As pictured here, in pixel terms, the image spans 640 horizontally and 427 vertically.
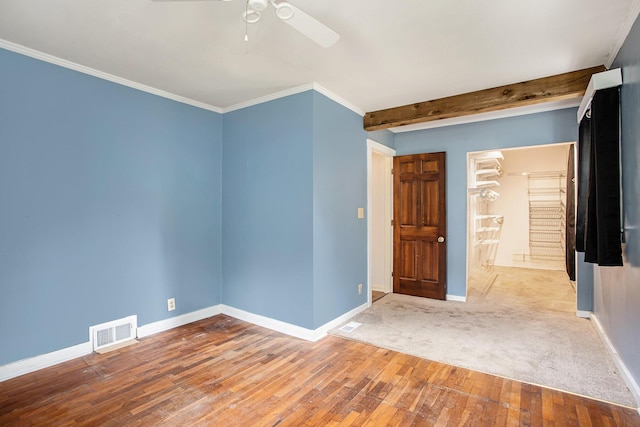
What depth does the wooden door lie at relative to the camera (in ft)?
15.0

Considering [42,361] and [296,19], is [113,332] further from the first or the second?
[296,19]

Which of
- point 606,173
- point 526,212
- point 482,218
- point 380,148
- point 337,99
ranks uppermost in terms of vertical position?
point 337,99

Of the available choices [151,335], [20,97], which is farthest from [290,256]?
[20,97]

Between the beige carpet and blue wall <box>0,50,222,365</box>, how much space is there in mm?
2074

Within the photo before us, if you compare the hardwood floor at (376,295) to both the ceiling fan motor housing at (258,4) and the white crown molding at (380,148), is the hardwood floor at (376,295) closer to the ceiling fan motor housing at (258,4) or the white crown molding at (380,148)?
the white crown molding at (380,148)

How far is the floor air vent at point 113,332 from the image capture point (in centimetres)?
291

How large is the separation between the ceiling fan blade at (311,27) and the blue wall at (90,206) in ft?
7.49

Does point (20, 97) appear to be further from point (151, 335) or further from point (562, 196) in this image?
point (562, 196)

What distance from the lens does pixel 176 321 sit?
3541 millimetres

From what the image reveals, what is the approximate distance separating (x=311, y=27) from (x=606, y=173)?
7.63 feet

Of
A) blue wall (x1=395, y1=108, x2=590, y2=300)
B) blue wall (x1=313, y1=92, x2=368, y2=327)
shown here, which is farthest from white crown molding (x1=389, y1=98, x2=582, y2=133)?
blue wall (x1=313, y1=92, x2=368, y2=327)

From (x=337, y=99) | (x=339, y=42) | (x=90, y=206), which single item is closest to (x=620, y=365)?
(x=339, y=42)

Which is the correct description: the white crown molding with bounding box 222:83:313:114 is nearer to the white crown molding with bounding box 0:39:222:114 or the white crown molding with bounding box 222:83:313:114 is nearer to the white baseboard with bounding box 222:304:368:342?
the white crown molding with bounding box 0:39:222:114

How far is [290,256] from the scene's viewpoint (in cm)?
337
